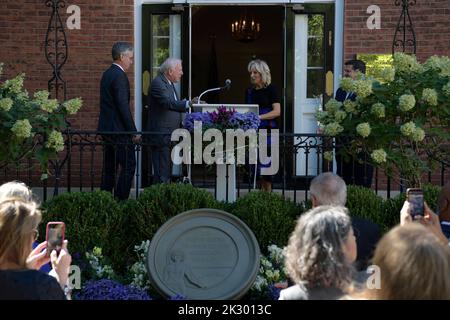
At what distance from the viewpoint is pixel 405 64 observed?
297 inches

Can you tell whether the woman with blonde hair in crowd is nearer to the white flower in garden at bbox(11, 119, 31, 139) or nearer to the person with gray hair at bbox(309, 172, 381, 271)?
the person with gray hair at bbox(309, 172, 381, 271)

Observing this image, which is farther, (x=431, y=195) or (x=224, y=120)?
(x=224, y=120)

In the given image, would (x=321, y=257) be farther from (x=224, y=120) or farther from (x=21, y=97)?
(x=21, y=97)

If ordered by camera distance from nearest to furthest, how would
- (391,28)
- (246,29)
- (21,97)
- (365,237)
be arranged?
(365,237) < (21,97) < (391,28) < (246,29)

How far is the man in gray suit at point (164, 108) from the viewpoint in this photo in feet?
29.7

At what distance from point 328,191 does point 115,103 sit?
4316 millimetres

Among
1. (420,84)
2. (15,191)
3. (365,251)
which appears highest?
(420,84)

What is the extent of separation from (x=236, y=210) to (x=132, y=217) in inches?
39.7

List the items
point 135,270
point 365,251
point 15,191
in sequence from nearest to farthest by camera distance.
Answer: point 15,191 → point 365,251 → point 135,270

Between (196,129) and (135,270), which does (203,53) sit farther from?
(135,270)

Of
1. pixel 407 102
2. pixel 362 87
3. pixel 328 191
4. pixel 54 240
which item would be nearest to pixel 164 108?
pixel 362 87

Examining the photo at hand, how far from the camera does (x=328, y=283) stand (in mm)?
3672
